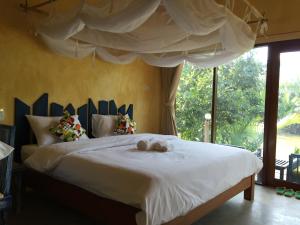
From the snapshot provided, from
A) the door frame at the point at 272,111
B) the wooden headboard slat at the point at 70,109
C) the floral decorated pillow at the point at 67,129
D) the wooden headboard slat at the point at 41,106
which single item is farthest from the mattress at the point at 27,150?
the door frame at the point at 272,111

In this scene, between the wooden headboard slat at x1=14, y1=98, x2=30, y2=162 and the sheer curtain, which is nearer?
the wooden headboard slat at x1=14, y1=98, x2=30, y2=162

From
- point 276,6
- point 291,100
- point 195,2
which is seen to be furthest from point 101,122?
point 276,6

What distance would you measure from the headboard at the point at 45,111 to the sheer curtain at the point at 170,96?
3.69 ft

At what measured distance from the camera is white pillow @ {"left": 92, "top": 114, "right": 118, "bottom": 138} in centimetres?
409

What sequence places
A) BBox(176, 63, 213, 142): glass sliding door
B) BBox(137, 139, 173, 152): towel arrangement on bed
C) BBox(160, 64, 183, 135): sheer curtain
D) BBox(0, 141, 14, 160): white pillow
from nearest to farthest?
BBox(0, 141, 14, 160): white pillow
BBox(137, 139, 173, 152): towel arrangement on bed
BBox(176, 63, 213, 142): glass sliding door
BBox(160, 64, 183, 135): sheer curtain

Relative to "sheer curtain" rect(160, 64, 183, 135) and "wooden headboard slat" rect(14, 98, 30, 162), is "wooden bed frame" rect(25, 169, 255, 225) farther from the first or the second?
"sheer curtain" rect(160, 64, 183, 135)

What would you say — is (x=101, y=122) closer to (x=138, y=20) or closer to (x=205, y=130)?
(x=205, y=130)

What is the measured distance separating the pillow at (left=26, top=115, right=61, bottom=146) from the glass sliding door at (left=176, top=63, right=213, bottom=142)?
2535 millimetres

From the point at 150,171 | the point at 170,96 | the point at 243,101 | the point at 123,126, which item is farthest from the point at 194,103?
the point at 150,171

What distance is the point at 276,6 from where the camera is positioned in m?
3.96

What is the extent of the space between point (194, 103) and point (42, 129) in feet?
8.94

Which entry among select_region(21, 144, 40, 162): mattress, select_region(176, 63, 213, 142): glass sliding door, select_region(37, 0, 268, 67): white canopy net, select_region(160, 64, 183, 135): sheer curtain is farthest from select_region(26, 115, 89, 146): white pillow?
select_region(176, 63, 213, 142): glass sliding door

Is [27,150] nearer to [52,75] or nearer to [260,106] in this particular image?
[52,75]

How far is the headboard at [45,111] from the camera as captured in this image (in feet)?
11.2
